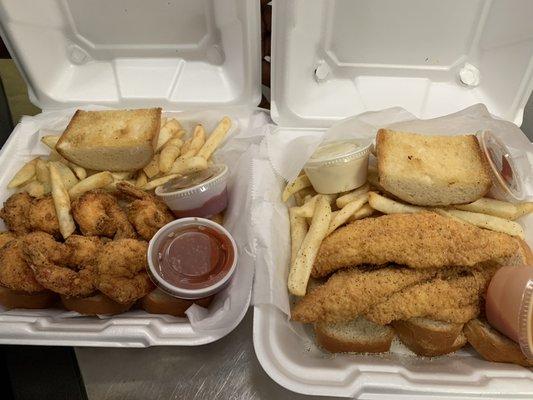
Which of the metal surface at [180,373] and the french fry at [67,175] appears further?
the french fry at [67,175]

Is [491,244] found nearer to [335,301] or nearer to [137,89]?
[335,301]

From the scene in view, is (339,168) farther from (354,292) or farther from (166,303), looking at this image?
(166,303)

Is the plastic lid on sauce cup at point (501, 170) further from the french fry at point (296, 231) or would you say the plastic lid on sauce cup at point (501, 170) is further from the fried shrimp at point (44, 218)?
the fried shrimp at point (44, 218)

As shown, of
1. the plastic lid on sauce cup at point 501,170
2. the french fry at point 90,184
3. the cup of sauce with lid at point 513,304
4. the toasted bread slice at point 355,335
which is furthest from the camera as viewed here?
the french fry at point 90,184

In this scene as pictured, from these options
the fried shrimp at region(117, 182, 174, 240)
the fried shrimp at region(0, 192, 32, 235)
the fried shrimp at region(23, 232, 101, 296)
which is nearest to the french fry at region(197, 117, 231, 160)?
the fried shrimp at region(117, 182, 174, 240)

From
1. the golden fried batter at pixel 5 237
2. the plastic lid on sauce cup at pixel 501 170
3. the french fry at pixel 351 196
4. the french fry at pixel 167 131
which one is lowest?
the golden fried batter at pixel 5 237

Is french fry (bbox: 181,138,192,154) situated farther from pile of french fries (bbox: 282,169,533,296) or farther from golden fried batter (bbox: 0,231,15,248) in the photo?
golden fried batter (bbox: 0,231,15,248)

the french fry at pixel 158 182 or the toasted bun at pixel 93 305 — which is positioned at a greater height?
the french fry at pixel 158 182

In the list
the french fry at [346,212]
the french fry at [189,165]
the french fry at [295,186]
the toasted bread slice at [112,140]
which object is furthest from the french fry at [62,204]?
the french fry at [346,212]
